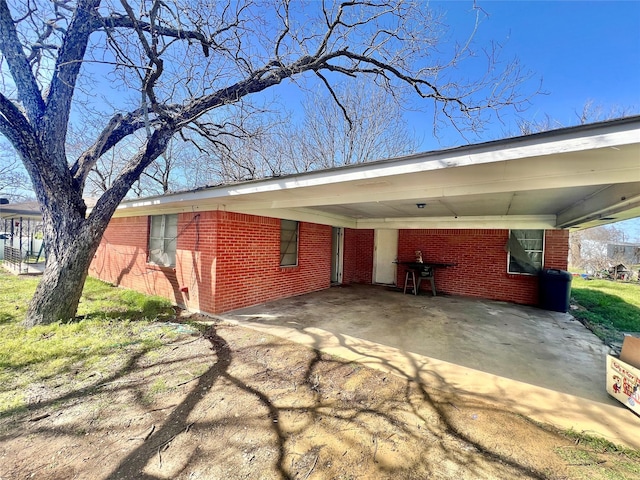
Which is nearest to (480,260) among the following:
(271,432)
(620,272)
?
(271,432)

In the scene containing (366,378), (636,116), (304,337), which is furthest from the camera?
(304,337)

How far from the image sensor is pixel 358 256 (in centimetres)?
1028

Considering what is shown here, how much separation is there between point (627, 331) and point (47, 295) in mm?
10412

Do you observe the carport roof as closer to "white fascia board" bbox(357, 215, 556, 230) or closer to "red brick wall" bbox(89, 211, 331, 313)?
A: "red brick wall" bbox(89, 211, 331, 313)

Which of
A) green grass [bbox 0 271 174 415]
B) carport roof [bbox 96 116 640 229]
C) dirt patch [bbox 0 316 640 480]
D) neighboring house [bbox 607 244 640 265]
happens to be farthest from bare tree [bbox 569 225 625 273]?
green grass [bbox 0 271 174 415]

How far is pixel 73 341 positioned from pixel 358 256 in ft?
27.0

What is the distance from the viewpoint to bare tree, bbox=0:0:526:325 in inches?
169

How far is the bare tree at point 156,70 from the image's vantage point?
4.29 metres

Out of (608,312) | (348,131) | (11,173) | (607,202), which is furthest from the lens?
(11,173)

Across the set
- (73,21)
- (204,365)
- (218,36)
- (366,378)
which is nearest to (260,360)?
(204,365)

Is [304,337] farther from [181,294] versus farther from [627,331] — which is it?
[627,331]

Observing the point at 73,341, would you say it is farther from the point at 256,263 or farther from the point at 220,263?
the point at 256,263

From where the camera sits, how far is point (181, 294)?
598 cm

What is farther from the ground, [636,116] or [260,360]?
[636,116]
